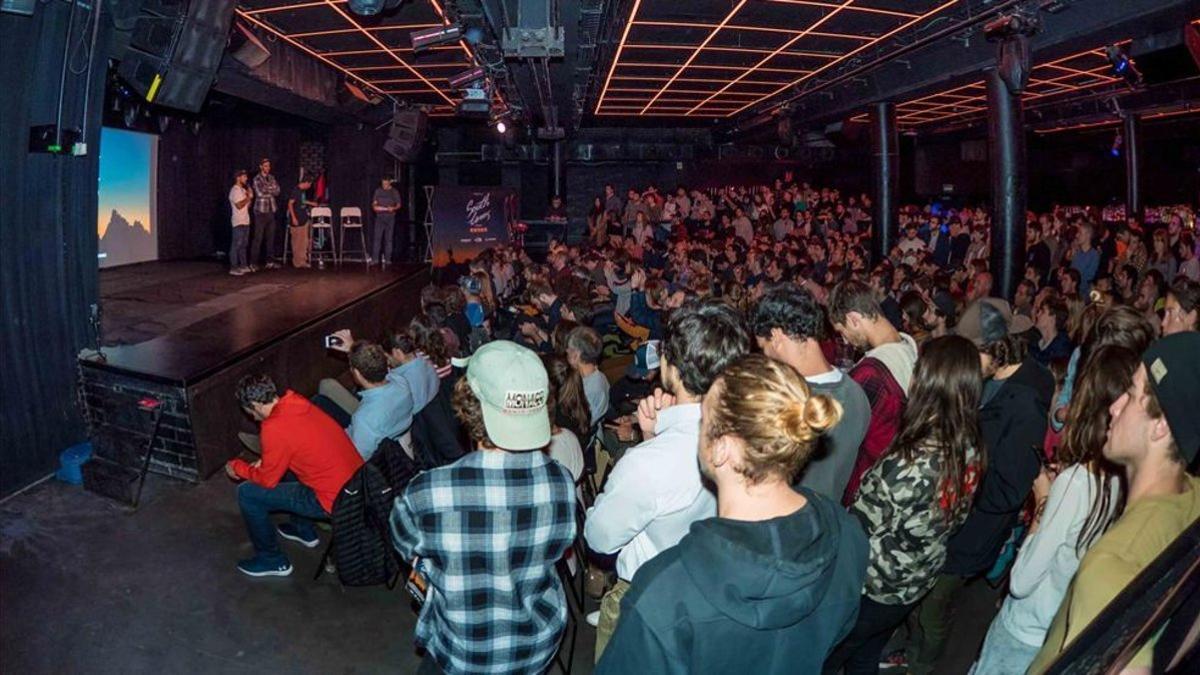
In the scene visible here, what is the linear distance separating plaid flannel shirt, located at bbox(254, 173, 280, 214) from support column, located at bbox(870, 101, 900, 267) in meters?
8.35

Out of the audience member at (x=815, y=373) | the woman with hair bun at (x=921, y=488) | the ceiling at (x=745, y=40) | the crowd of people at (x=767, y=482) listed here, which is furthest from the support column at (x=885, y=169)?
the woman with hair bun at (x=921, y=488)

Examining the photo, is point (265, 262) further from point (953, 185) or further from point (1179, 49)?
point (953, 185)

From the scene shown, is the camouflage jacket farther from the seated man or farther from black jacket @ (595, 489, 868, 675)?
the seated man

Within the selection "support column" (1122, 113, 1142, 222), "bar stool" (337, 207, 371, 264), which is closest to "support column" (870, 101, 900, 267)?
"support column" (1122, 113, 1142, 222)

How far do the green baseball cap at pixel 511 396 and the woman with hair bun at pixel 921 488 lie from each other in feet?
3.40

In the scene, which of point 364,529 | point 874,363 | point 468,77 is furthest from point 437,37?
point 874,363

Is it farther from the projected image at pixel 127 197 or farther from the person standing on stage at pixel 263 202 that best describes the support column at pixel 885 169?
the projected image at pixel 127 197

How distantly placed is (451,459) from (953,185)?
69.8ft

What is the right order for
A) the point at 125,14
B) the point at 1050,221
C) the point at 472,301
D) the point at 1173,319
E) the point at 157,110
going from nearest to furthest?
1. the point at 1173,319
2. the point at 125,14
3. the point at 472,301
4. the point at 157,110
5. the point at 1050,221

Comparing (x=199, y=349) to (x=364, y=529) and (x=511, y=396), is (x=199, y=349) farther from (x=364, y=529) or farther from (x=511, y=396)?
(x=511, y=396)

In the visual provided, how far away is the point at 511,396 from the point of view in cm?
218

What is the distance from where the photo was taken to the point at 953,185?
22.4m

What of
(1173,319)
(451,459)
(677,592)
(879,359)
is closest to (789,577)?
(677,592)

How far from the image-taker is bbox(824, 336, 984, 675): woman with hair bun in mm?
2508
